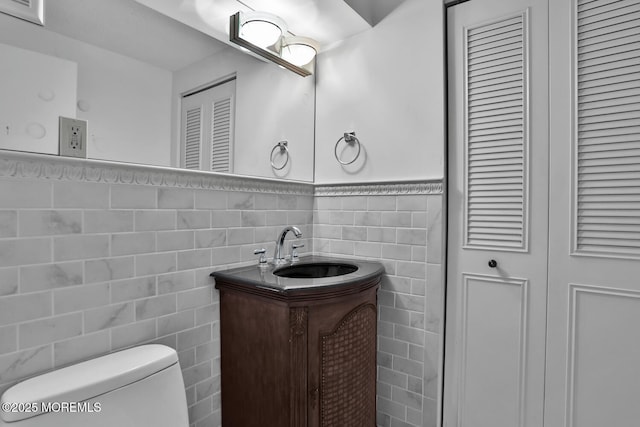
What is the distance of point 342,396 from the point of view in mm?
1338

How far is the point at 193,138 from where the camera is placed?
140 centimetres

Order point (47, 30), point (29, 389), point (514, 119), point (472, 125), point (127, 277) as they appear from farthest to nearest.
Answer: point (472, 125)
point (514, 119)
point (127, 277)
point (47, 30)
point (29, 389)

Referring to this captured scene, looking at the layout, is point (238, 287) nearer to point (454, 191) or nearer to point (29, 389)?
point (29, 389)

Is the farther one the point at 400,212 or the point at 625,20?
the point at 400,212

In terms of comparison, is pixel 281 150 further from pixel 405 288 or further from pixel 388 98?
pixel 405 288

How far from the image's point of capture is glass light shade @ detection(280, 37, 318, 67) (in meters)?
1.77

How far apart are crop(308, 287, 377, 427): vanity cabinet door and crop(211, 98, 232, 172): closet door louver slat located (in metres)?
0.75

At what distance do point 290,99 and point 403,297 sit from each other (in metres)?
1.24

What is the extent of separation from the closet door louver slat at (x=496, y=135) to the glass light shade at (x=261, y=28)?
0.92 meters

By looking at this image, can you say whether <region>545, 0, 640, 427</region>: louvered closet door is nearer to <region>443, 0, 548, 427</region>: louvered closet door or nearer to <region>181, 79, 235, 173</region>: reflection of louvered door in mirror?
<region>443, 0, 548, 427</region>: louvered closet door

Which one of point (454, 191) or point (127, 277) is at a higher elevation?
point (454, 191)

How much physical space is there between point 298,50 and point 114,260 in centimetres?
137

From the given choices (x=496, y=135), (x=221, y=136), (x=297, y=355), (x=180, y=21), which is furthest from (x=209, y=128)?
(x=496, y=135)

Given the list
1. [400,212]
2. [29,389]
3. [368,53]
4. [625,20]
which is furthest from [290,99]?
[29,389]
